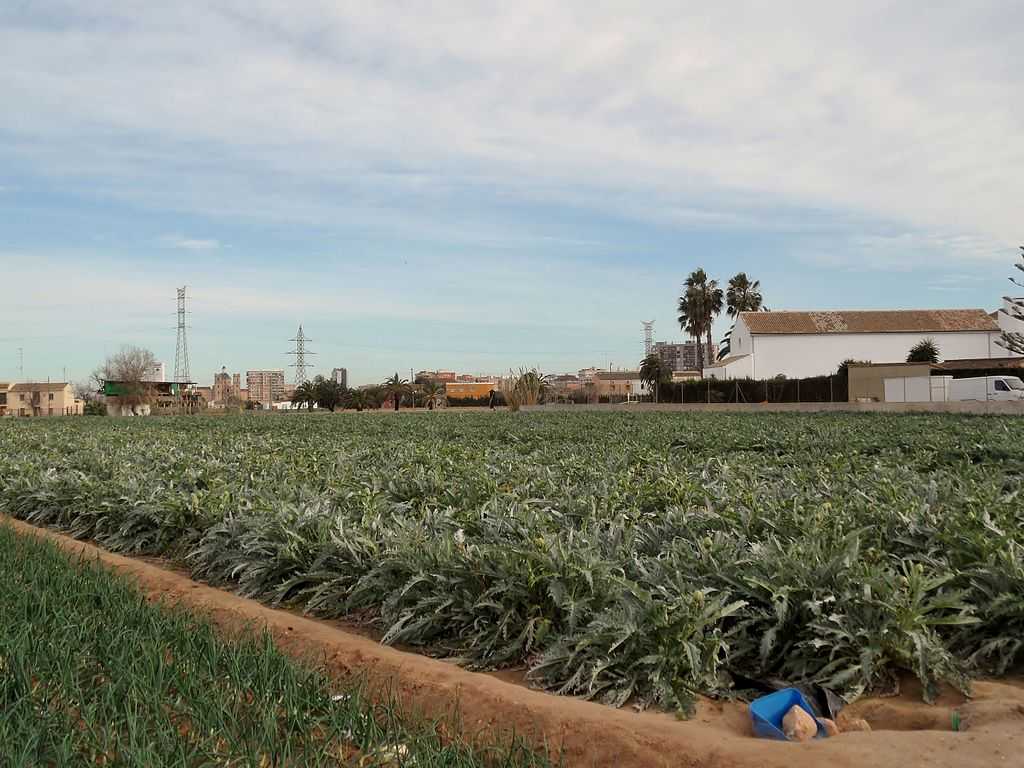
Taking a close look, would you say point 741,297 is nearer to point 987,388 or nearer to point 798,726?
point 987,388

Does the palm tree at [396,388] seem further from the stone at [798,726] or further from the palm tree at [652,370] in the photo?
the stone at [798,726]

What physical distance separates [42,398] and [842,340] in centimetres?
9539

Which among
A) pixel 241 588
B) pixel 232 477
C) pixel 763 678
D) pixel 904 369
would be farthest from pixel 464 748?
pixel 904 369

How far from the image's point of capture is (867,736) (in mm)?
3447

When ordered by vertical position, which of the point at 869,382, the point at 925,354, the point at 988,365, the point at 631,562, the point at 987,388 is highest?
the point at 925,354

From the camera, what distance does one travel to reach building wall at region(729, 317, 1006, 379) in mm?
74375

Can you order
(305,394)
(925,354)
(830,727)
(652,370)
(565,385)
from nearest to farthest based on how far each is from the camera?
(830,727)
(925,354)
(305,394)
(652,370)
(565,385)

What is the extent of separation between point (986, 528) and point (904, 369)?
5044cm

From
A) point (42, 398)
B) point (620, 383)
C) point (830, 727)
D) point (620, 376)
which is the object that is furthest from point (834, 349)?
point (42, 398)

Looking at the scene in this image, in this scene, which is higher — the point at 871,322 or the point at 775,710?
the point at 871,322

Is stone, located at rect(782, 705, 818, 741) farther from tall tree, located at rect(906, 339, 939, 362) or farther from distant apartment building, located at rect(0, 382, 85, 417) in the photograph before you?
distant apartment building, located at rect(0, 382, 85, 417)

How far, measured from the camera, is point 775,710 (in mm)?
3779

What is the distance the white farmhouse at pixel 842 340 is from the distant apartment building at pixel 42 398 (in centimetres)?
7849

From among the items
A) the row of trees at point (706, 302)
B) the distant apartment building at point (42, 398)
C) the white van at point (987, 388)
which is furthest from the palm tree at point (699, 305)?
the distant apartment building at point (42, 398)
